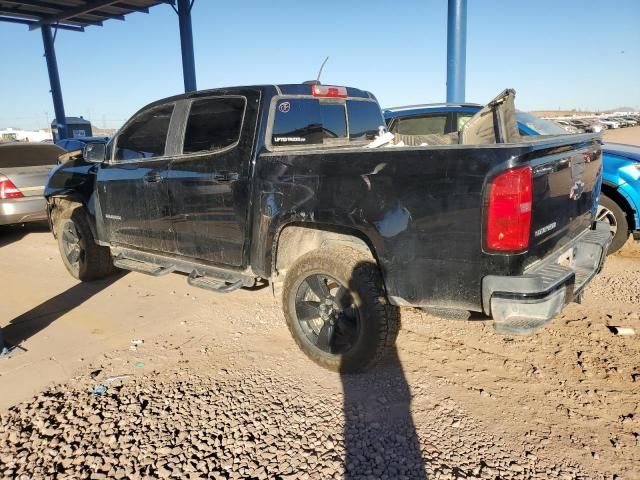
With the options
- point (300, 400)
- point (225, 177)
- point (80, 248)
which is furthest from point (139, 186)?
point (300, 400)

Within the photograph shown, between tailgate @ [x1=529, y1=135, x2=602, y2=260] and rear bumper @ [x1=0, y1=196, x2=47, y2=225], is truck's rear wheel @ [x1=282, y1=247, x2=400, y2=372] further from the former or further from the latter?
rear bumper @ [x1=0, y1=196, x2=47, y2=225]

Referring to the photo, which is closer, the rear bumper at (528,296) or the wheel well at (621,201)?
the rear bumper at (528,296)

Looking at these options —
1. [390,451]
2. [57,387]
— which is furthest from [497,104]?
[57,387]

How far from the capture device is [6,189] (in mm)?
7121

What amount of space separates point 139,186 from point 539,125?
459 cm

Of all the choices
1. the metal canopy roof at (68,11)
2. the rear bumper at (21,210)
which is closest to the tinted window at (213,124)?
the rear bumper at (21,210)

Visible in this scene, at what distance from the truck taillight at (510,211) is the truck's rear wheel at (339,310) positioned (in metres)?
0.83

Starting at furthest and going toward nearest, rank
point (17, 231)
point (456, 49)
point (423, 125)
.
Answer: point (456, 49)
point (17, 231)
point (423, 125)

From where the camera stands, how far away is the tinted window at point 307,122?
3.54 meters

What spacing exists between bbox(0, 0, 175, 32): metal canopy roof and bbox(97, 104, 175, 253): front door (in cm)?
1339

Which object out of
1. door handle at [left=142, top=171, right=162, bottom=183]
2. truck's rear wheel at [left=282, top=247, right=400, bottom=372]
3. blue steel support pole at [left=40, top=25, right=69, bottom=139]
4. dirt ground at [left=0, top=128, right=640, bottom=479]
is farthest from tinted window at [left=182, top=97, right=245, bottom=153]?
blue steel support pole at [left=40, top=25, right=69, bottom=139]

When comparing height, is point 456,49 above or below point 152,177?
above

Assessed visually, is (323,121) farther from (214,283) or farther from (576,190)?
(576,190)

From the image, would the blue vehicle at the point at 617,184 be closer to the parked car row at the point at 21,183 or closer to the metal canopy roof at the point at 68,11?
the parked car row at the point at 21,183
